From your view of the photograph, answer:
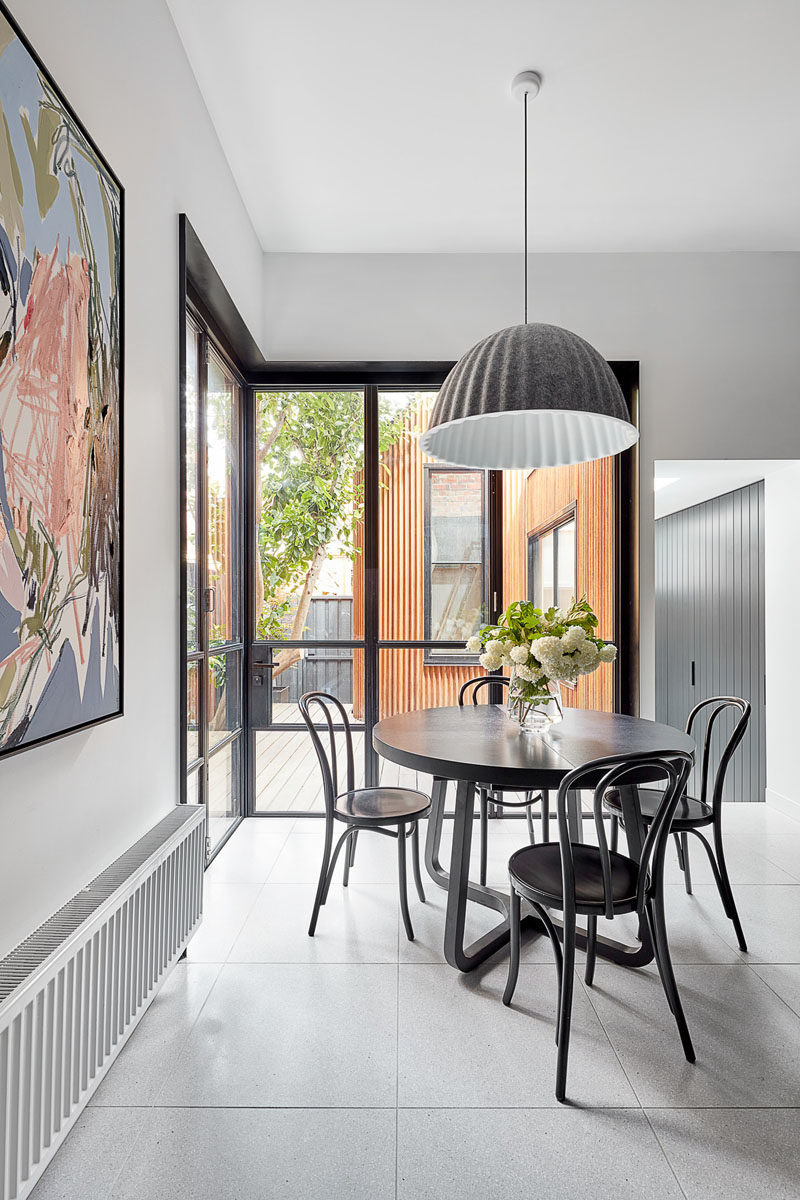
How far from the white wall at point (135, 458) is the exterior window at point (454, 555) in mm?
1759

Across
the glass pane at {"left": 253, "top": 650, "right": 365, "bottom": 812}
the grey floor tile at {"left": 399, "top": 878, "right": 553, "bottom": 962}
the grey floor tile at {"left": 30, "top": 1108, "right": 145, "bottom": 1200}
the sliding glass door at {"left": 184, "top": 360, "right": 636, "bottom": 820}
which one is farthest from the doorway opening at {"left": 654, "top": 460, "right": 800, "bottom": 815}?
the grey floor tile at {"left": 30, "top": 1108, "right": 145, "bottom": 1200}

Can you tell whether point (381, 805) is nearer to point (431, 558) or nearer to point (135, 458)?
point (135, 458)

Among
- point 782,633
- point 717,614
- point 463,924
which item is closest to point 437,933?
point 463,924

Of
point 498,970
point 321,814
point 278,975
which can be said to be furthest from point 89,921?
point 321,814

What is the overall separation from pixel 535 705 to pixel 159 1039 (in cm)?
154

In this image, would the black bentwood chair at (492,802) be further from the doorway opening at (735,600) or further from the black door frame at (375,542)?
the doorway opening at (735,600)

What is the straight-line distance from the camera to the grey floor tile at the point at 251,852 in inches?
117

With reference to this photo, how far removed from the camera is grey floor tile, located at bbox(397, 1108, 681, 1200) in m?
1.41

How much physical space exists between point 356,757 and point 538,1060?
7.36 feet

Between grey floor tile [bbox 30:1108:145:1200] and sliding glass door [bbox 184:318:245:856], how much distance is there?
1127 mm

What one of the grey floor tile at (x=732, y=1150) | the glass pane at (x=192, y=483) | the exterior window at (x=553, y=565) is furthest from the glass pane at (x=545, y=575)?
the grey floor tile at (x=732, y=1150)

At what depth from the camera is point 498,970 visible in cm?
224

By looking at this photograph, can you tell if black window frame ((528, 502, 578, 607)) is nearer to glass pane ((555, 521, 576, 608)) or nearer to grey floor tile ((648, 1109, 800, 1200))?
glass pane ((555, 521, 576, 608))

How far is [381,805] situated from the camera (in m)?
2.56
